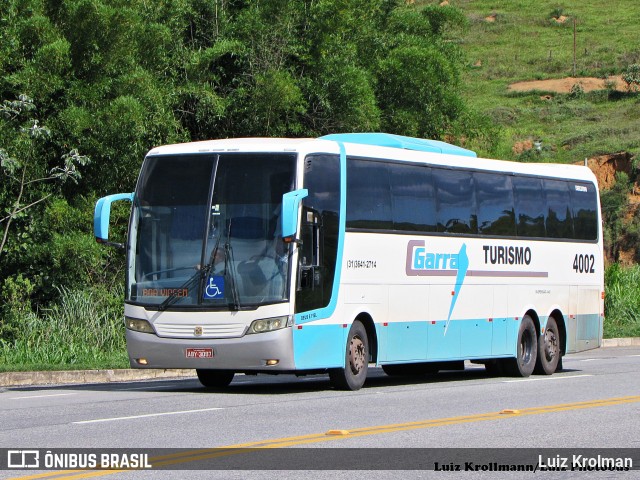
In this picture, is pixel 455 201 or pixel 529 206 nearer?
pixel 455 201

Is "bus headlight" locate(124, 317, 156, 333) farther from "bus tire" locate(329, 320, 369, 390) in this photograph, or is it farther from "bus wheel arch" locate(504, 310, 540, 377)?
"bus wheel arch" locate(504, 310, 540, 377)

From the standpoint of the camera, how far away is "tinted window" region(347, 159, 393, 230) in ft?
58.2

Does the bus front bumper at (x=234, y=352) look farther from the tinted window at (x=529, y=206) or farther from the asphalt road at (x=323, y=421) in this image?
the tinted window at (x=529, y=206)

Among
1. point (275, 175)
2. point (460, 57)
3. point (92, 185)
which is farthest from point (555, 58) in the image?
point (275, 175)

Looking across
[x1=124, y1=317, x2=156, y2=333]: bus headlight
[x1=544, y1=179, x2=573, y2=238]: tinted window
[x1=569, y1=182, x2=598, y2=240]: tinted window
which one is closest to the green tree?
[x1=124, y1=317, x2=156, y2=333]: bus headlight

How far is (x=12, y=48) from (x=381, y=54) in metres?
13.4

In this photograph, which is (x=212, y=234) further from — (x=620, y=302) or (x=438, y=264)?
(x=620, y=302)

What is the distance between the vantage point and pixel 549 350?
2247 cm

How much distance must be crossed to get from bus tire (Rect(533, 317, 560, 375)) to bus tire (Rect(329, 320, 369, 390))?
17.6 feet

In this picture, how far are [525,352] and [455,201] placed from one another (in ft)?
11.6

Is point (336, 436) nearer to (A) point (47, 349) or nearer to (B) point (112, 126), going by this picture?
(A) point (47, 349)

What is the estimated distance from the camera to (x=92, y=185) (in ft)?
87.0

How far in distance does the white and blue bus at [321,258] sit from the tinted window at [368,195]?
3 centimetres

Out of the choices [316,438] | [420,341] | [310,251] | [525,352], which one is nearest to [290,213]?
[310,251]
